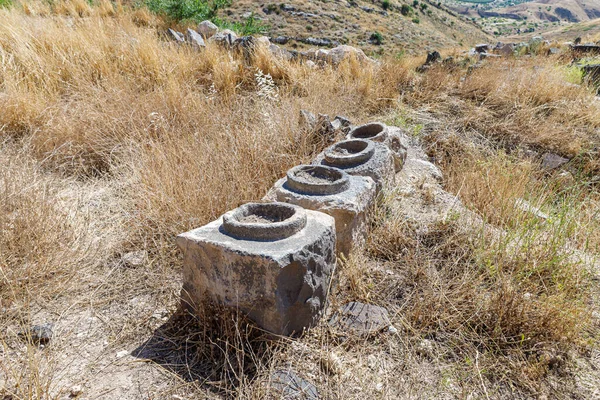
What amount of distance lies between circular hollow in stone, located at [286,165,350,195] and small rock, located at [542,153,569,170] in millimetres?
3073

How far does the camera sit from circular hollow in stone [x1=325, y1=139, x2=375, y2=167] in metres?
2.72

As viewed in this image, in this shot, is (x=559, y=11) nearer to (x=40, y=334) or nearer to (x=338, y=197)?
(x=338, y=197)

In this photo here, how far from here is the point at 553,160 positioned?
4.32 metres

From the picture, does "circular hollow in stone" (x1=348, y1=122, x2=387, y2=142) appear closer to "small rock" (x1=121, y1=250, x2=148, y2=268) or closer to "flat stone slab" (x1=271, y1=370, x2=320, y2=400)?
"small rock" (x1=121, y1=250, x2=148, y2=268)

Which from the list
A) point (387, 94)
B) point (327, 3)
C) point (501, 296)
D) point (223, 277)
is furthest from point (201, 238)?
point (327, 3)

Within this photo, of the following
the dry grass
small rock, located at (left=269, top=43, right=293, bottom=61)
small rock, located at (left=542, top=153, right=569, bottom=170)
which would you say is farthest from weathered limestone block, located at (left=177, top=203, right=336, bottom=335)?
small rock, located at (left=269, top=43, right=293, bottom=61)

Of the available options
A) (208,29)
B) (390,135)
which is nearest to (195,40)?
(208,29)

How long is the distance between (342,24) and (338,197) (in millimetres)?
27724

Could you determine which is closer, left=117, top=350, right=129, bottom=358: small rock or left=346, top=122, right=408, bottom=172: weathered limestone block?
left=117, top=350, right=129, bottom=358: small rock

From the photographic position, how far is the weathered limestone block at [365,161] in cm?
268

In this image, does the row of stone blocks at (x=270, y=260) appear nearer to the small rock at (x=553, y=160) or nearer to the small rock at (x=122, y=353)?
the small rock at (x=122, y=353)

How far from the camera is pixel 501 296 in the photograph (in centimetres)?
181

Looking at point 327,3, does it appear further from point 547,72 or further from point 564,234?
point 564,234

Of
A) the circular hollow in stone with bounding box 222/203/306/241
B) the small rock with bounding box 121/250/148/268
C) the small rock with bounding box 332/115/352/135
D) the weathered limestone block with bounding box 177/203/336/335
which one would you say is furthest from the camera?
the small rock with bounding box 332/115/352/135
